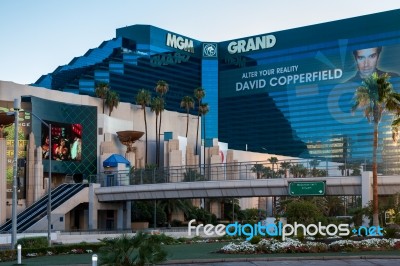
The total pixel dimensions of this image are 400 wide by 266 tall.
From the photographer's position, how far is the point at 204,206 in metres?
115

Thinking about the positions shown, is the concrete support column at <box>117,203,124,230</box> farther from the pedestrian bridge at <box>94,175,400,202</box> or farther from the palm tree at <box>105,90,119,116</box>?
the palm tree at <box>105,90,119,116</box>

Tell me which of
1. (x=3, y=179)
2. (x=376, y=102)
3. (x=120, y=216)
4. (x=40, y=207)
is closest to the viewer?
(x=376, y=102)

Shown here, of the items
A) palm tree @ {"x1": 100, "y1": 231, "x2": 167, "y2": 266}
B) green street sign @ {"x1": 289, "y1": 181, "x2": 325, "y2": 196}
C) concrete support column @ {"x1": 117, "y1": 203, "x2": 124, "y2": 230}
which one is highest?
green street sign @ {"x1": 289, "y1": 181, "x2": 325, "y2": 196}

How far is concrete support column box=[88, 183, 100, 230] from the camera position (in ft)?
269

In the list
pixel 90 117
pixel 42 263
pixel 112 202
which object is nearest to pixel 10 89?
pixel 90 117

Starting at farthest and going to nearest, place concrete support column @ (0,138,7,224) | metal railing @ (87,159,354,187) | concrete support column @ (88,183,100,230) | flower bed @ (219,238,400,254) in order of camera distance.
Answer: concrete support column @ (88,183,100,230), concrete support column @ (0,138,7,224), metal railing @ (87,159,354,187), flower bed @ (219,238,400,254)

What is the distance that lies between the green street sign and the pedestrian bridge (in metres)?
0.45

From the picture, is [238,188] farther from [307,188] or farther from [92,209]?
[92,209]

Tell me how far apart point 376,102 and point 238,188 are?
16719 mm

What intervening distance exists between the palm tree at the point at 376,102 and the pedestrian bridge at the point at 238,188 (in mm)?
3930

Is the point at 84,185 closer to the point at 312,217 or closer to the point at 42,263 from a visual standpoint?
the point at 312,217

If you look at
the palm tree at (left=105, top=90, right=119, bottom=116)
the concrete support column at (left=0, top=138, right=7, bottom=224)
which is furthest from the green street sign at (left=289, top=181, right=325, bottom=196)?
the palm tree at (left=105, top=90, right=119, bottom=116)

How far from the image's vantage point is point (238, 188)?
68375 mm

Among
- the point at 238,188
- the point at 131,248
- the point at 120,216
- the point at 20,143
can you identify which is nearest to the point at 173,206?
the point at 120,216
